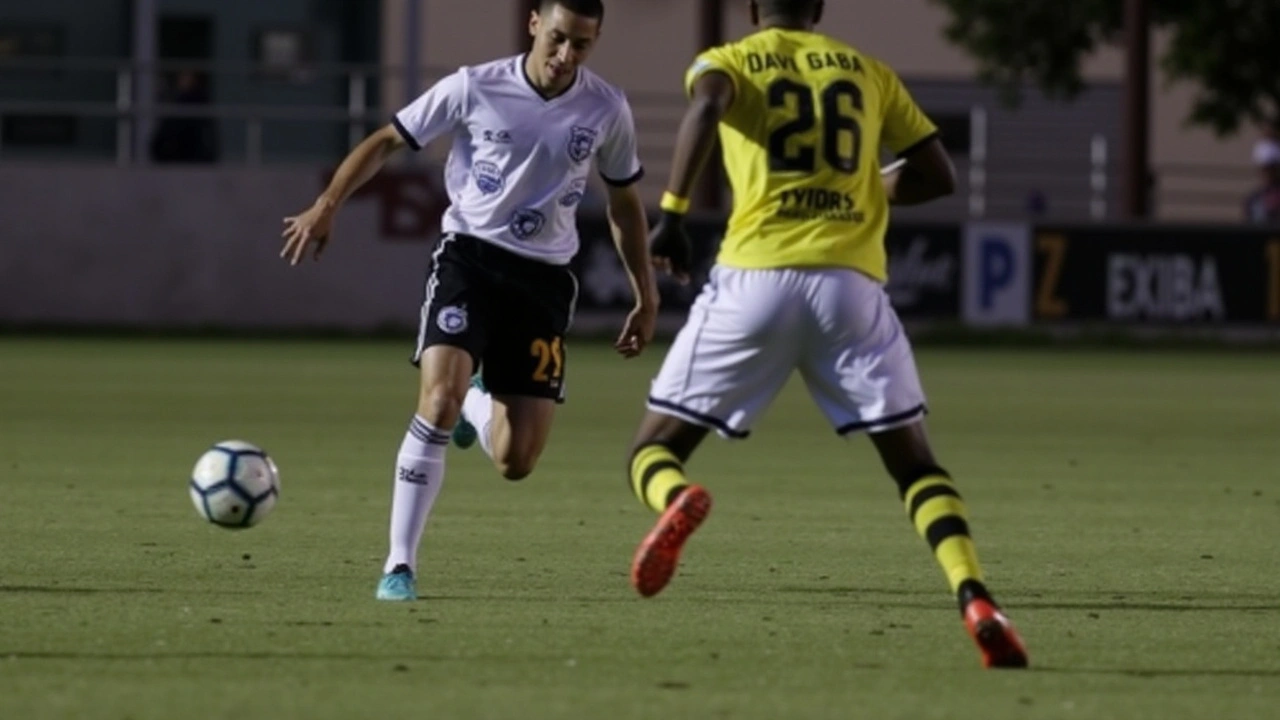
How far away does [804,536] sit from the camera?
13453mm

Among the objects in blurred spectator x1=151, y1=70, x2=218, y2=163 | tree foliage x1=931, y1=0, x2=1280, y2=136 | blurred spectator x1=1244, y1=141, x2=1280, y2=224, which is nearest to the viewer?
blurred spectator x1=151, y1=70, x2=218, y2=163

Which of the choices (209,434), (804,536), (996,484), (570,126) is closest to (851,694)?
(570,126)

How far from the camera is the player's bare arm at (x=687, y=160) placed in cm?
880

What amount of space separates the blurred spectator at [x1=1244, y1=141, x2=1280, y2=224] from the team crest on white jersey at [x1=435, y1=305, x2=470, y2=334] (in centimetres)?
2678

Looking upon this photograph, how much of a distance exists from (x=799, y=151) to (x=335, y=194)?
211cm

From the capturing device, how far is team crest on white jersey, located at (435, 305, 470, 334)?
10.7 metres

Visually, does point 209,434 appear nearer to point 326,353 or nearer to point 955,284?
point 326,353

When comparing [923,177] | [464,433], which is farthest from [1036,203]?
[923,177]

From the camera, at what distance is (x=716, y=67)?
8.96 meters

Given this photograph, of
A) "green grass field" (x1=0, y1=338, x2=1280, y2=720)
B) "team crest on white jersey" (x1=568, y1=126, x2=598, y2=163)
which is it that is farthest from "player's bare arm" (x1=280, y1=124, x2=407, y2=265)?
"green grass field" (x1=0, y1=338, x2=1280, y2=720)

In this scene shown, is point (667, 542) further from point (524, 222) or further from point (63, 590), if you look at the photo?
point (63, 590)

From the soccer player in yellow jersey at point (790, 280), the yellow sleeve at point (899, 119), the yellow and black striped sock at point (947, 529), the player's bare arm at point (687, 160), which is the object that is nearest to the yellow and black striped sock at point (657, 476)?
the soccer player in yellow jersey at point (790, 280)

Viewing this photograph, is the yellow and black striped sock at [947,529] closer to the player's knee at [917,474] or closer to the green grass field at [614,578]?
the player's knee at [917,474]

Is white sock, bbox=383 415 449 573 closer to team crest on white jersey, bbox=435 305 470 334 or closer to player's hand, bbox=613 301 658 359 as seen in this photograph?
team crest on white jersey, bbox=435 305 470 334
